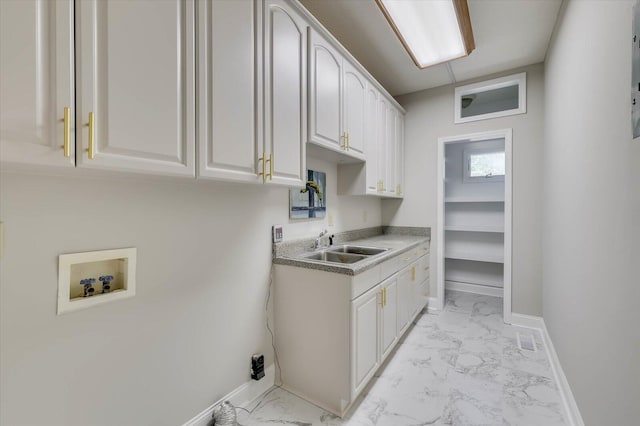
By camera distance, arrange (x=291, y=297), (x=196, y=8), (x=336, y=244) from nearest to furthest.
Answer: (x=196, y=8) < (x=291, y=297) < (x=336, y=244)

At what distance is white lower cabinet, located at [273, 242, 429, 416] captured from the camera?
1698 mm

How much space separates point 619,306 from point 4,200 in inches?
91.2

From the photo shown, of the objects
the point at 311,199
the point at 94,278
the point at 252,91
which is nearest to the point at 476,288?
the point at 311,199

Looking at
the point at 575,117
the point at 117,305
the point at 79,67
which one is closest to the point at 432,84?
the point at 575,117

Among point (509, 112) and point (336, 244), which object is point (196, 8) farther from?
point (509, 112)

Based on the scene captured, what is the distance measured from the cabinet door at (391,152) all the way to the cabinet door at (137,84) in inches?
92.1

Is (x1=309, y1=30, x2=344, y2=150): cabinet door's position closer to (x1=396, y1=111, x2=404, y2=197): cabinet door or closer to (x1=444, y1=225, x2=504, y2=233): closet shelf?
(x1=396, y1=111, x2=404, y2=197): cabinet door

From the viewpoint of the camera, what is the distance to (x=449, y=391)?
6.36 ft

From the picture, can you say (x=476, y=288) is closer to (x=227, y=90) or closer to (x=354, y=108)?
(x=354, y=108)

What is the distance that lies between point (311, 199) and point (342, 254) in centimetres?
54

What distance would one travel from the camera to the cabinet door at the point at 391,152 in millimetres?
3156

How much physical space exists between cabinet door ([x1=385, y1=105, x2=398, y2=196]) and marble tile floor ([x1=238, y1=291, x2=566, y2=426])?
63.2 inches

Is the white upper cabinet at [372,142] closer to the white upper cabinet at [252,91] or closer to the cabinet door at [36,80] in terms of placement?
the white upper cabinet at [252,91]

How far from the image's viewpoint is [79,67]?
0.88m
